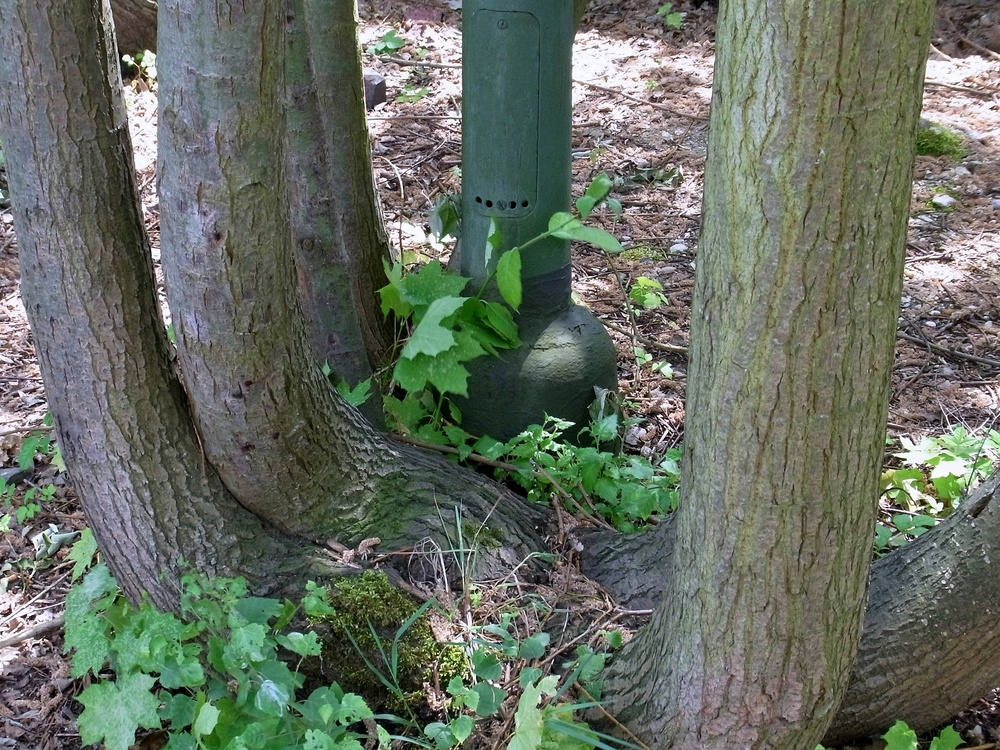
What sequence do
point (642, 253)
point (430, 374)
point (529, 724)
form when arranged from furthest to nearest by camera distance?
point (642, 253)
point (430, 374)
point (529, 724)

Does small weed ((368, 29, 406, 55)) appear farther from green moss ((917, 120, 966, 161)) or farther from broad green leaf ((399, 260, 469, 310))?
broad green leaf ((399, 260, 469, 310))

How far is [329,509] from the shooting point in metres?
2.35

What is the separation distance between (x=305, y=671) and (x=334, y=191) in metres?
1.55

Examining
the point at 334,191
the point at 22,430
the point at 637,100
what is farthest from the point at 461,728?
the point at 637,100

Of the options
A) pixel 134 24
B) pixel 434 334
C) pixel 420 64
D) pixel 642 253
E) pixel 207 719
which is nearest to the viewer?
pixel 207 719

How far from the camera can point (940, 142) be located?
5332 mm

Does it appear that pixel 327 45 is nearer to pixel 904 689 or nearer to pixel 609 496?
pixel 609 496

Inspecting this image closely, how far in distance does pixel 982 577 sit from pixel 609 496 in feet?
3.55

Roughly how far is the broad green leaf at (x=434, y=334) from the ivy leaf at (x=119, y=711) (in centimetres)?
110

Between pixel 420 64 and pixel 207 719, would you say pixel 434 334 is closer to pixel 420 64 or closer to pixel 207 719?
pixel 207 719

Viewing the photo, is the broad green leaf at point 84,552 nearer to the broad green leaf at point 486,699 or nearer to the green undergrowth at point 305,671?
the green undergrowth at point 305,671

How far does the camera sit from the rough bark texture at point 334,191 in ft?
9.48

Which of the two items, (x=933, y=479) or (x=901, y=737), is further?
(x=933, y=479)

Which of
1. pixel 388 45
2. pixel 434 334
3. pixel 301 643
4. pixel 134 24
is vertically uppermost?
pixel 134 24
